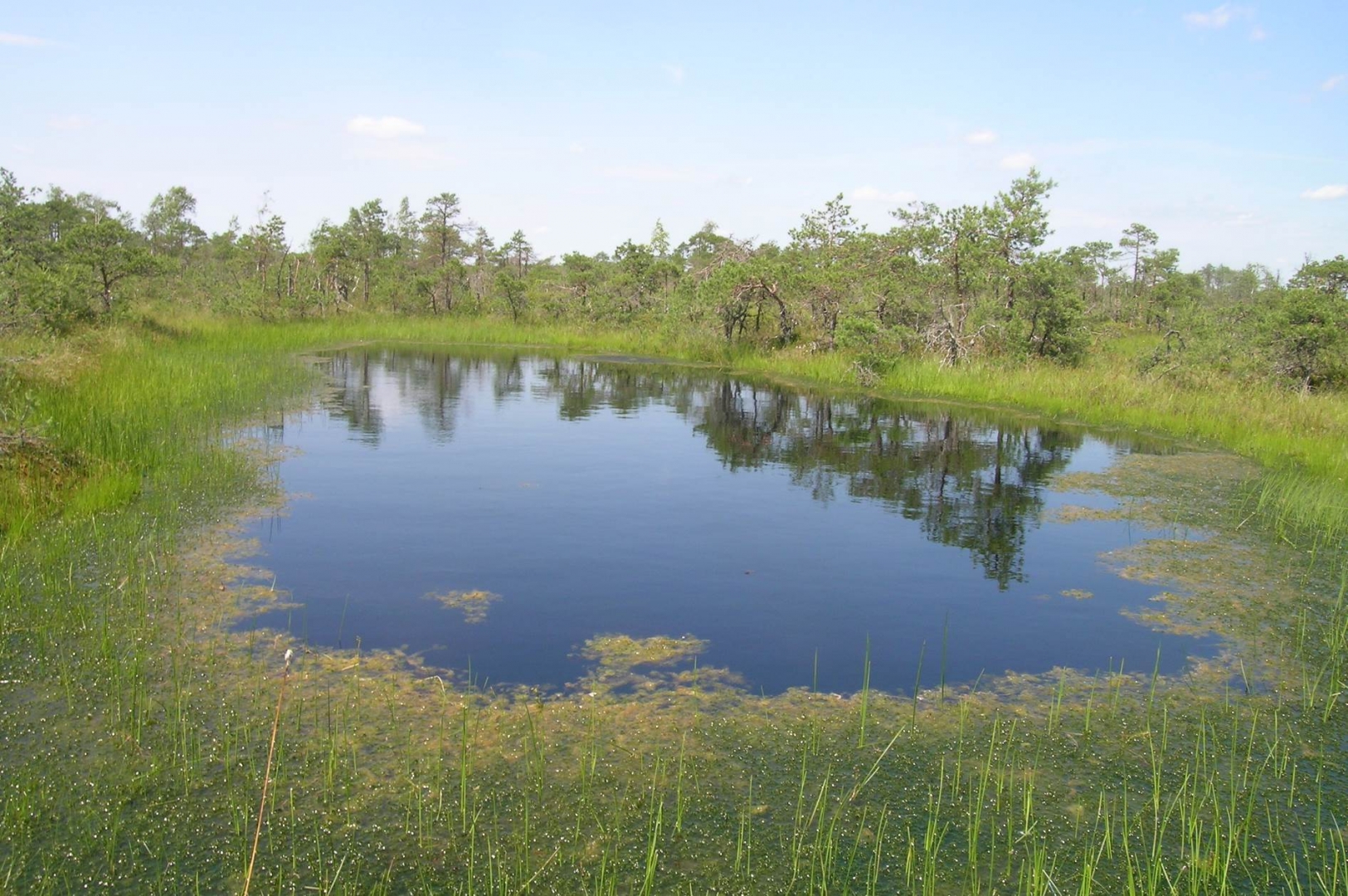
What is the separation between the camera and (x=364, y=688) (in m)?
5.13

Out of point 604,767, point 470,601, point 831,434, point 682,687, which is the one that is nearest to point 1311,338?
point 831,434

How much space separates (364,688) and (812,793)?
2.44m

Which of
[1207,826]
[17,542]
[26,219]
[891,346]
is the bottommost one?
[1207,826]

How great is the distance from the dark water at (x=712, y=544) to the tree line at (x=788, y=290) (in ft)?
15.4

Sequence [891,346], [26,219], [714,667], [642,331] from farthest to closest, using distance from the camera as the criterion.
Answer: [642,331] → [26,219] → [891,346] → [714,667]

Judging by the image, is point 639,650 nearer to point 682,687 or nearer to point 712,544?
point 682,687

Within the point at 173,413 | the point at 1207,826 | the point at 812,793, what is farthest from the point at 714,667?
the point at 173,413

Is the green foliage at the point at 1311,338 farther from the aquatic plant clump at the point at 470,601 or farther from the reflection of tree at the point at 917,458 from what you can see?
the aquatic plant clump at the point at 470,601

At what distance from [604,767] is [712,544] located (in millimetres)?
4000

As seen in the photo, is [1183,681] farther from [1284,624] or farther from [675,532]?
[675,532]

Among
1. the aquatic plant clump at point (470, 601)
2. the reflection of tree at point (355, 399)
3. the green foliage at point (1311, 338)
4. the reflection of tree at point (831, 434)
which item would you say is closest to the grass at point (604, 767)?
the aquatic plant clump at point (470, 601)

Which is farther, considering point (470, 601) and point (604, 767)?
point (470, 601)

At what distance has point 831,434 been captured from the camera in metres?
14.3

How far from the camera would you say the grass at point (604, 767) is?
367cm
